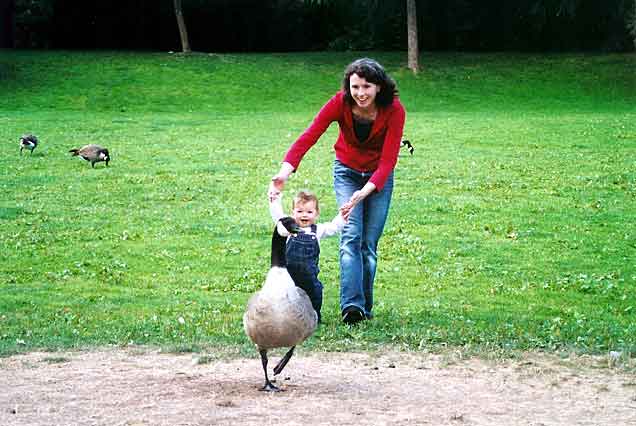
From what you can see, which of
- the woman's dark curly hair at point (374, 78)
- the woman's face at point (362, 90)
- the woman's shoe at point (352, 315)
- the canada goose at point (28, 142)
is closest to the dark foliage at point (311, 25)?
the canada goose at point (28, 142)

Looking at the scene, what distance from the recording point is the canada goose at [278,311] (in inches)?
283

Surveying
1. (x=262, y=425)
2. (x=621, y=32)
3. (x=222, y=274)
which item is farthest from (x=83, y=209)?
(x=621, y=32)

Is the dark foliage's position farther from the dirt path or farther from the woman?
the dirt path

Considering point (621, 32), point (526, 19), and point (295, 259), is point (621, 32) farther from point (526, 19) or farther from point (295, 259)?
point (295, 259)

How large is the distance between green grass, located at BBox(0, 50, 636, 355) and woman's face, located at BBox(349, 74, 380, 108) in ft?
7.14

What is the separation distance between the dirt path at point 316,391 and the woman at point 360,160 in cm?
125

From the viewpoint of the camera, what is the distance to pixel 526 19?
53.9 m

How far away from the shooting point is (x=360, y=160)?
944cm

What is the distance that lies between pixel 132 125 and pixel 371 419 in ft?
81.8

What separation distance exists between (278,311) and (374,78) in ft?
8.51

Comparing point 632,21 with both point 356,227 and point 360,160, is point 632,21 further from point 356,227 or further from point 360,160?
point 360,160

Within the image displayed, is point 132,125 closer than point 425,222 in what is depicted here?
No

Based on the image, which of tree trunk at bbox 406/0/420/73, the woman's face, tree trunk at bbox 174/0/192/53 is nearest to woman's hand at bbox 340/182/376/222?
the woman's face

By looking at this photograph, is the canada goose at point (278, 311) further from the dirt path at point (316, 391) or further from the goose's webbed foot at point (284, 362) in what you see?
the dirt path at point (316, 391)
